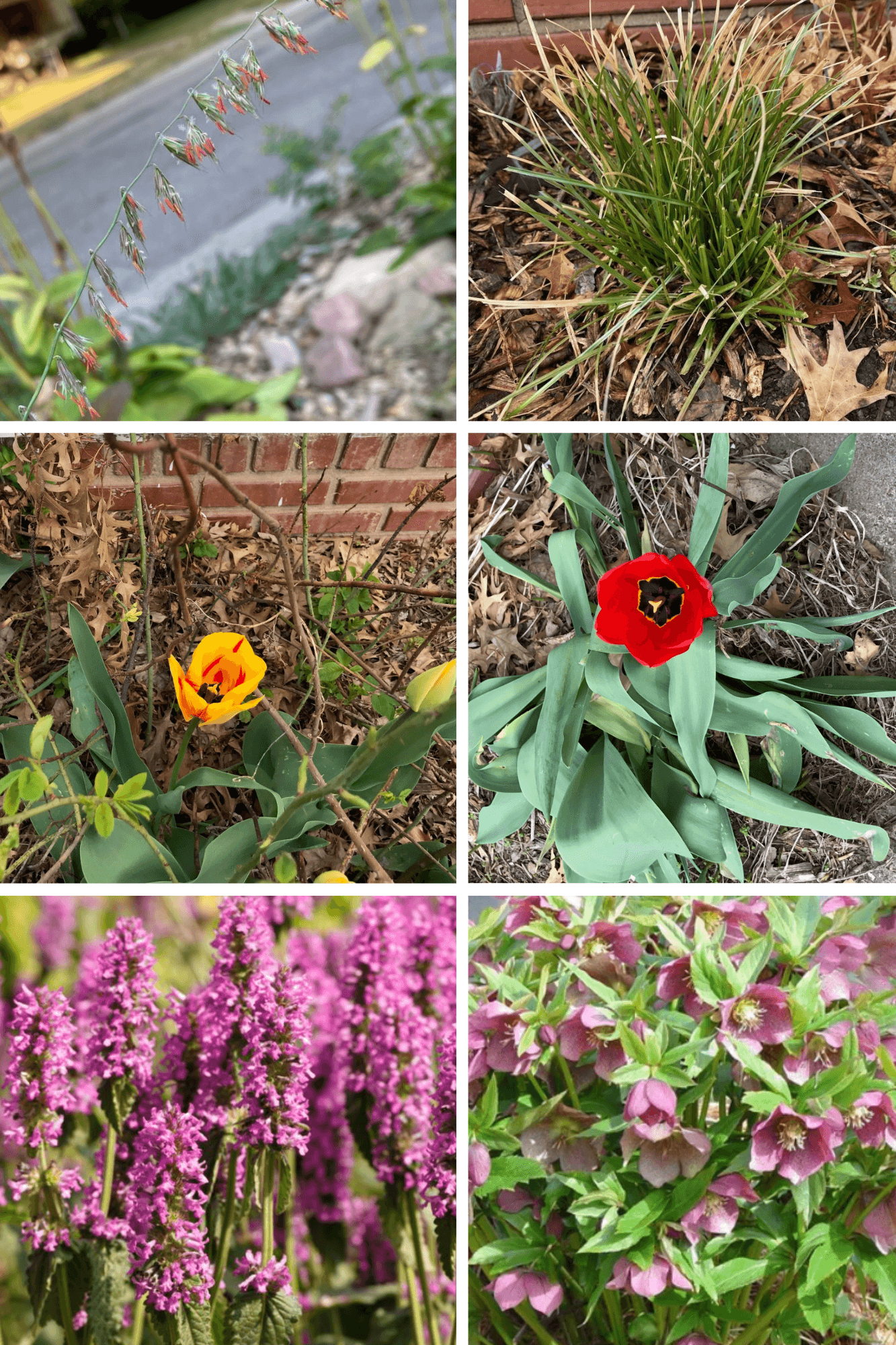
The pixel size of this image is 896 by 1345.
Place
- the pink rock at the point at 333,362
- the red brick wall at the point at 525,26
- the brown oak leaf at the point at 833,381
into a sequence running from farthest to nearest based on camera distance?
1. the pink rock at the point at 333,362
2. the red brick wall at the point at 525,26
3. the brown oak leaf at the point at 833,381

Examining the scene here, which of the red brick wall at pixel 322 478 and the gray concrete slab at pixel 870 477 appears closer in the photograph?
the gray concrete slab at pixel 870 477

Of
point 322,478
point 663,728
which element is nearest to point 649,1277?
point 663,728

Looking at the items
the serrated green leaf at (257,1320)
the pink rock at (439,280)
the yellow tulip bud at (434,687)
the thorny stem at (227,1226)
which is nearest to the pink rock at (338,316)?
the pink rock at (439,280)

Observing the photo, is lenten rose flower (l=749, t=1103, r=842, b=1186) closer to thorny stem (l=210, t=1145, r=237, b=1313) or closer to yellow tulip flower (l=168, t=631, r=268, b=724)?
thorny stem (l=210, t=1145, r=237, b=1313)

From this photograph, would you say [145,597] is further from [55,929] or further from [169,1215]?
[169,1215]

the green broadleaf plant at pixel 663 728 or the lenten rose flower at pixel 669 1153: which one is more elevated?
the green broadleaf plant at pixel 663 728

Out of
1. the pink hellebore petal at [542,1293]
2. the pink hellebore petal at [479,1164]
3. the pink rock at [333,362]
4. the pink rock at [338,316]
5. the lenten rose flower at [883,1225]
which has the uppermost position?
the pink rock at [338,316]

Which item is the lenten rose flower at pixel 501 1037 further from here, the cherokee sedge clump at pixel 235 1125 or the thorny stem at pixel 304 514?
the thorny stem at pixel 304 514

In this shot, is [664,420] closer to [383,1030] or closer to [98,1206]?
[383,1030]
